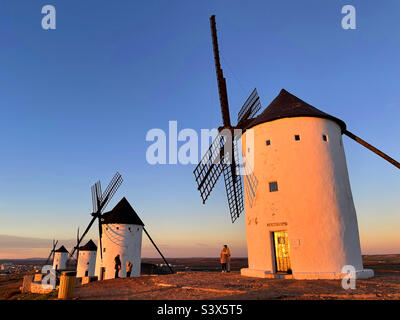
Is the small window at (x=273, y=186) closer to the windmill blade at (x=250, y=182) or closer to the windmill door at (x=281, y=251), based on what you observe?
the windmill blade at (x=250, y=182)

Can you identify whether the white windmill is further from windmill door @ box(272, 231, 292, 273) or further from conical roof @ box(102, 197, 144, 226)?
windmill door @ box(272, 231, 292, 273)

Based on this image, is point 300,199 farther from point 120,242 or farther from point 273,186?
point 120,242

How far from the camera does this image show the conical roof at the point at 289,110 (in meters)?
12.1

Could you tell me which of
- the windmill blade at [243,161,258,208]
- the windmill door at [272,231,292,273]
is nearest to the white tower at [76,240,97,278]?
→ the windmill blade at [243,161,258,208]

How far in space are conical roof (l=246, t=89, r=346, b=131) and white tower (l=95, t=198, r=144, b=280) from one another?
→ 1625cm

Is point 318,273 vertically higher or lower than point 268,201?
lower

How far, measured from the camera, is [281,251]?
1166 centimetres

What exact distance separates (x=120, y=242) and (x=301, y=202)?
17703 millimetres

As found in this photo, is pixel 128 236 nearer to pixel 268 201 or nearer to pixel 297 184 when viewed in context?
pixel 268 201

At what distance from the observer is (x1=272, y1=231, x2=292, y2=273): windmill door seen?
11469mm

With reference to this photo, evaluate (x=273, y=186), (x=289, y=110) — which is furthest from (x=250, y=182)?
(x=289, y=110)
